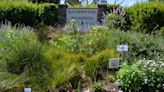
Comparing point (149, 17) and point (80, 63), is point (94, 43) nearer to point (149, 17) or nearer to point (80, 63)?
point (80, 63)

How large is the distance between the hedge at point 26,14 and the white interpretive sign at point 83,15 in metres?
0.58

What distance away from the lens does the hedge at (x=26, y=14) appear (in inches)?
501

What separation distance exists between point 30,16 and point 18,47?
19.2ft

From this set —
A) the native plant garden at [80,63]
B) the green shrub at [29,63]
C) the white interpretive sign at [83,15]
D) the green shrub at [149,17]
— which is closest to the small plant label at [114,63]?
the native plant garden at [80,63]

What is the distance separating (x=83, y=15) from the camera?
45.9 ft

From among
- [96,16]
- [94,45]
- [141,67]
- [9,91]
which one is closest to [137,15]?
[96,16]

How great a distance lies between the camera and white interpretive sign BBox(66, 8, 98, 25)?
45.6 ft

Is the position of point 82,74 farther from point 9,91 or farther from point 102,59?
point 9,91

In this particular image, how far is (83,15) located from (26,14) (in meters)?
1.88

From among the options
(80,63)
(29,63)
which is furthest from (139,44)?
(29,63)

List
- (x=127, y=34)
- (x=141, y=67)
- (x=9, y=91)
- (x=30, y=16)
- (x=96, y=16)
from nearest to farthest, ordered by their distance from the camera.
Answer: (x=9, y=91) < (x=141, y=67) < (x=127, y=34) < (x=30, y=16) < (x=96, y=16)

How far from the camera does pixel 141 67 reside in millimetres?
6828

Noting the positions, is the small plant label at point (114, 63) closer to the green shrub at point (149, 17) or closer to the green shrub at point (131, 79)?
the green shrub at point (131, 79)

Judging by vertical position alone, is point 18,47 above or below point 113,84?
above
